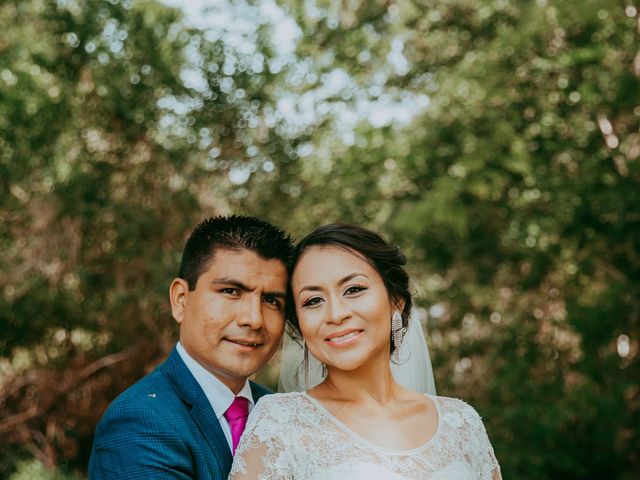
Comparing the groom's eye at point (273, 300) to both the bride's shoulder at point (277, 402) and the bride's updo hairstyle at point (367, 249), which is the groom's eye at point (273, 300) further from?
the bride's shoulder at point (277, 402)

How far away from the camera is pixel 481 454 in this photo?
2.89m

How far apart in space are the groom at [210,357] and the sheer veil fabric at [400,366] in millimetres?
395

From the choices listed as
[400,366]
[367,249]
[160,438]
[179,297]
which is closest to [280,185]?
[400,366]

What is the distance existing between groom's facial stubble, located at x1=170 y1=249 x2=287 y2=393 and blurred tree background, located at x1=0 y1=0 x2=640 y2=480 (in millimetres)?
4777

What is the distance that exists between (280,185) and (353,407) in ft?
21.6

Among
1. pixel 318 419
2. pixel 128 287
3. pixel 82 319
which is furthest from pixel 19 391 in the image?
pixel 318 419

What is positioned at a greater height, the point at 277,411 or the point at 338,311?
the point at 338,311

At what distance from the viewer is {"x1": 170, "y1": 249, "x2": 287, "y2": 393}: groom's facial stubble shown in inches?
112

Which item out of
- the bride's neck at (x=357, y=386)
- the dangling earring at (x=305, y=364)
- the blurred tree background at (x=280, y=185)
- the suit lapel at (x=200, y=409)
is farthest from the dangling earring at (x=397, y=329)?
the blurred tree background at (x=280, y=185)

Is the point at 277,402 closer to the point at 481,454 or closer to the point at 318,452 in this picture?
the point at 318,452

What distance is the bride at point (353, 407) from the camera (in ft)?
8.20

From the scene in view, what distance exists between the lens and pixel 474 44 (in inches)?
386

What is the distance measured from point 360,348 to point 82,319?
595 centimetres

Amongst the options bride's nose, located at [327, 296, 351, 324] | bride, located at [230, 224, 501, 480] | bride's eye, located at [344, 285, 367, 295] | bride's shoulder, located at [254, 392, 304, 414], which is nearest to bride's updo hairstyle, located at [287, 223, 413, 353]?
bride, located at [230, 224, 501, 480]
